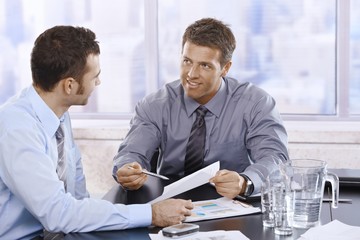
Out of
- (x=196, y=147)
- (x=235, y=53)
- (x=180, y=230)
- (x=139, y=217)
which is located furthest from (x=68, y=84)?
(x=235, y=53)

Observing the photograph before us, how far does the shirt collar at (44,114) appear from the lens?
200cm

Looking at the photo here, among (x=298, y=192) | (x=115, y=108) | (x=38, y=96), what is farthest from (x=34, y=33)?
(x=298, y=192)

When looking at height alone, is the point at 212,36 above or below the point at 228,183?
above

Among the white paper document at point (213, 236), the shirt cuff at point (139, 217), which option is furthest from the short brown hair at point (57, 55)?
the white paper document at point (213, 236)

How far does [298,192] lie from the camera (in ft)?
5.89

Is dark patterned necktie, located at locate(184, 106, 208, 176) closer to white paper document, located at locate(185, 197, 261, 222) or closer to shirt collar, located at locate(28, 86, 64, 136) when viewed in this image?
white paper document, located at locate(185, 197, 261, 222)

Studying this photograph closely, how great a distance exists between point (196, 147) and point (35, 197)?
1.07 metres

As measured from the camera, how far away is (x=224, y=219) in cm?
185

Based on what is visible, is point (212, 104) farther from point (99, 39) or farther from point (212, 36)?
point (99, 39)

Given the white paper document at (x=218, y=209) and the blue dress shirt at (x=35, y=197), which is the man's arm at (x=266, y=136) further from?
the blue dress shirt at (x=35, y=197)

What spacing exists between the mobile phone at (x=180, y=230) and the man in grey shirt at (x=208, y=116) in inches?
35.3

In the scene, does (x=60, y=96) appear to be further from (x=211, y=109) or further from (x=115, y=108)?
(x=115, y=108)

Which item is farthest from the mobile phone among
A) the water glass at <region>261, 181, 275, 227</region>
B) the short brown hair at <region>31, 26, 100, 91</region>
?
the short brown hair at <region>31, 26, 100, 91</region>

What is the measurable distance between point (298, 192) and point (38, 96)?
88 centimetres
